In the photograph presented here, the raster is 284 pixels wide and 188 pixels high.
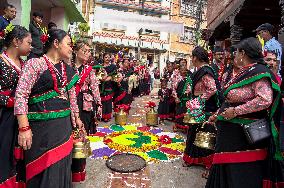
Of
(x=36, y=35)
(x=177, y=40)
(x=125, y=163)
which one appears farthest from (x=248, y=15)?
(x=177, y=40)

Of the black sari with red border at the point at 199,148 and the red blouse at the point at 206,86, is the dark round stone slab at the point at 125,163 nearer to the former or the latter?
the black sari with red border at the point at 199,148

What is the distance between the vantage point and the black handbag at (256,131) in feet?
9.70

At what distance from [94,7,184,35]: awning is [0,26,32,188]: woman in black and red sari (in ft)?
38.0

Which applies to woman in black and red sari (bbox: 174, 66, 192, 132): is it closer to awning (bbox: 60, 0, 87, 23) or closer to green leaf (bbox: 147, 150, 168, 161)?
green leaf (bbox: 147, 150, 168, 161)

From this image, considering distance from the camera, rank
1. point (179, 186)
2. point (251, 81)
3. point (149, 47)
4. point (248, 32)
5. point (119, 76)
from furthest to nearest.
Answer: point (149, 47) < point (248, 32) < point (119, 76) < point (179, 186) < point (251, 81)

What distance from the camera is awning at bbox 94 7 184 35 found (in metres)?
14.5

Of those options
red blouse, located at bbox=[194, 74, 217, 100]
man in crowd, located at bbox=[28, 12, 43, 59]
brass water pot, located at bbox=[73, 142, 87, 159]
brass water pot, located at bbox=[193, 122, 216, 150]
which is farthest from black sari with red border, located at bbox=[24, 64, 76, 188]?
man in crowd, located at bbox=[28, 12, 43, 59]

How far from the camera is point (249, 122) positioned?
3.12m

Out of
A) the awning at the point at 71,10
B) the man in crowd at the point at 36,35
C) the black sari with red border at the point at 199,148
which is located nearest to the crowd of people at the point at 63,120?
the black sari with red border at the point at 199,148

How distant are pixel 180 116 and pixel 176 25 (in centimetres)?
958

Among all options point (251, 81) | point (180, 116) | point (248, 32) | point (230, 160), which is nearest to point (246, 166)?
point (230, 160)

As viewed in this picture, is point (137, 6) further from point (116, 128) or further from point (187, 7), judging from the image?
point (116, 128)

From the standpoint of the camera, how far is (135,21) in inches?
613

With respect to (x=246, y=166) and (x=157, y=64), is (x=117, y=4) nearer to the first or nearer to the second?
(x=157, y=64)
